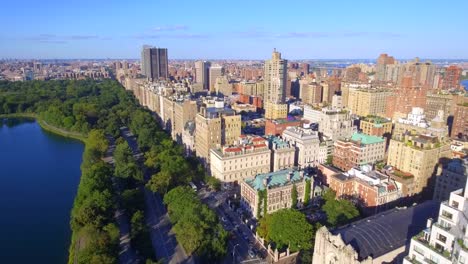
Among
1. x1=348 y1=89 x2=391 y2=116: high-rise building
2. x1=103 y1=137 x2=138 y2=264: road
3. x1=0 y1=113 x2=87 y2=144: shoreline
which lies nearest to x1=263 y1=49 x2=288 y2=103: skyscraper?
x1=348 y1=89 x2=391 y2=116: high-rise building

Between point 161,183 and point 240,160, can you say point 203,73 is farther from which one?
point 161,183

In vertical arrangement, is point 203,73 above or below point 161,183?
above

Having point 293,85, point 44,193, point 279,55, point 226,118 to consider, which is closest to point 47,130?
point 44,193

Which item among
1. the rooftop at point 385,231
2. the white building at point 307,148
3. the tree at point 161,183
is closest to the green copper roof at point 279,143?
the white building at point 307,148

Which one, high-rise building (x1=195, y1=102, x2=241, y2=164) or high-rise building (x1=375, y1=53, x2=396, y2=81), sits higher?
high-rise building (x1=375, y1=53, x2=396, y2=81)

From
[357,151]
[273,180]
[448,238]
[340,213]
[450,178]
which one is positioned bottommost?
[340,213]

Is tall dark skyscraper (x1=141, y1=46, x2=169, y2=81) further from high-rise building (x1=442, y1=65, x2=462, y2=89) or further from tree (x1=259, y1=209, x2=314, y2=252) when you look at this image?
tree (x1=259, y1=209, x2=314, y2=252)

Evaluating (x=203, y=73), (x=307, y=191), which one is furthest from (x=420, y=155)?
(x=203, y=73)
